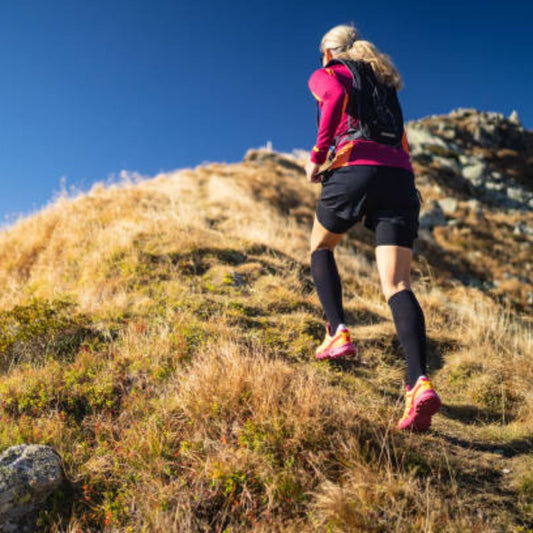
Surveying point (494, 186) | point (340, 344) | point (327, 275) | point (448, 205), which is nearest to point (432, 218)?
point (448, 205)

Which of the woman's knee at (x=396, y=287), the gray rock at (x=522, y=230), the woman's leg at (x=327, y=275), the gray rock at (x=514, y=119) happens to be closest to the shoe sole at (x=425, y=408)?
the woman's knee at (x=396, y=287)

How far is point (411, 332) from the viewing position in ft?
8.40

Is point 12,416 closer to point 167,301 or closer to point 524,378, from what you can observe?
point 167,301

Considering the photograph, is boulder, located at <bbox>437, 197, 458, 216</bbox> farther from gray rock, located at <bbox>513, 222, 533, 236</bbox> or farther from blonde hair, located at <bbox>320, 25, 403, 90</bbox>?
blonde hair, located at <bbox>320, 25, 403, 90</bbox>

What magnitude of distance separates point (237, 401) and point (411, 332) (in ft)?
3.75

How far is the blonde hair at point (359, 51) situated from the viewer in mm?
2789

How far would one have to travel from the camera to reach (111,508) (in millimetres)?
2150

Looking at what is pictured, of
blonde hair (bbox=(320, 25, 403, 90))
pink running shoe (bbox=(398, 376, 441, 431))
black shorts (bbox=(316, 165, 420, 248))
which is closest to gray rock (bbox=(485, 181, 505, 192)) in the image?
blonde hair (bbox=(320, 25, 403, 90))

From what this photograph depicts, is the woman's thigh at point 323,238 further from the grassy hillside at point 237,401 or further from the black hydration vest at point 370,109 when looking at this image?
the grassy hillside at point 237,401

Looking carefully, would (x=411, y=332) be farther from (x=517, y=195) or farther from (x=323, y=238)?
(x=517, y=195)

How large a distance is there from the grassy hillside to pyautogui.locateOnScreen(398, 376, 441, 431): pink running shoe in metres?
0.10

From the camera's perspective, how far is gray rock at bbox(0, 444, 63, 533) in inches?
83.0

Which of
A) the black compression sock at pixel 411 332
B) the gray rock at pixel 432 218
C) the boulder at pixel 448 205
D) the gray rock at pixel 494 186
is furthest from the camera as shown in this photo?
the gray rock at pixel 494 186

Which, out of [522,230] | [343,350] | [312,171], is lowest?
[343,350]
